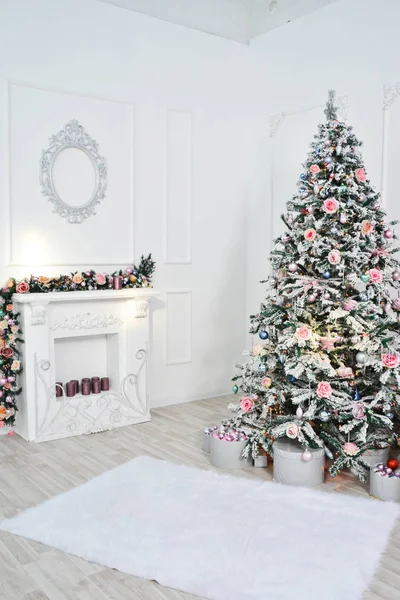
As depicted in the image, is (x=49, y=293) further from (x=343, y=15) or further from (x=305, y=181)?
(x=343, y=15)

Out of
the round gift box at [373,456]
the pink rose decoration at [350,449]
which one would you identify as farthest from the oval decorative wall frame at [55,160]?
the round gift box at [373,456]

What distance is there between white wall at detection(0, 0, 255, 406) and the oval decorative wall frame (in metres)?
0.06

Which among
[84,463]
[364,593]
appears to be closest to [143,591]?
[364,593]

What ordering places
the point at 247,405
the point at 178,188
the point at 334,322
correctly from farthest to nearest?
the point at 178,188 → the point at 247,405 → the point at 334,322

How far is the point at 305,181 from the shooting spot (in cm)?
404

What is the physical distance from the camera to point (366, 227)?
384 centimetres

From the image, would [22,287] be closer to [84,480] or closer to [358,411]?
[84,480]

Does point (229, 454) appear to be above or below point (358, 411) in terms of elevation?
below

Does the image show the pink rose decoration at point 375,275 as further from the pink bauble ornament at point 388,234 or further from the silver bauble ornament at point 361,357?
the silver bauble ornament at point 361,357

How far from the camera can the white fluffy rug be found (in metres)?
2.60

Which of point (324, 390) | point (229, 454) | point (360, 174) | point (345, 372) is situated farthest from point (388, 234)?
point (229, 454)

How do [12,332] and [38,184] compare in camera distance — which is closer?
[12,332]

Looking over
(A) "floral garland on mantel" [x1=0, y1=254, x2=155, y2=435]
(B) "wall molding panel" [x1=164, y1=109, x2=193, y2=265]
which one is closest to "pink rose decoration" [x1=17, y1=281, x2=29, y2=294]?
(A) "floral garland on mantel" [x1=0, y1=254, x2=155, y2=435]

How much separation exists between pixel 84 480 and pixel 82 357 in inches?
62.1
